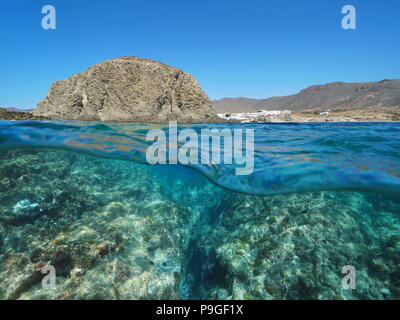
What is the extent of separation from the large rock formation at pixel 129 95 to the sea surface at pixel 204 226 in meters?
9.71

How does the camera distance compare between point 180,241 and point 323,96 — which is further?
point 323,96

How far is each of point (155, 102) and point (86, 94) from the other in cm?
667

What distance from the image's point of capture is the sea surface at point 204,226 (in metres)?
5.01

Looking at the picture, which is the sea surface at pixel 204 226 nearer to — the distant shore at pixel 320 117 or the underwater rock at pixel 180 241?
the underwater rock at pixel 180 241

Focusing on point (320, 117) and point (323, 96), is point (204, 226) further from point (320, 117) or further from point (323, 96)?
point (323, 96)

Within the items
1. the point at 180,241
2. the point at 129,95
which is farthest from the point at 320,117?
the point at 180,241

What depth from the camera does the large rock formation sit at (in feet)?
59.4

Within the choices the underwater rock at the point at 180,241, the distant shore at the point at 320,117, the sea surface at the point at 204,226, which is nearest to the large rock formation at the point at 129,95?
the distant shore at the point at 320,117

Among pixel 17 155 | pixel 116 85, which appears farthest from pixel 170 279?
pixel 116 85

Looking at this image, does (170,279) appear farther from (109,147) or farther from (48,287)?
(109,147)

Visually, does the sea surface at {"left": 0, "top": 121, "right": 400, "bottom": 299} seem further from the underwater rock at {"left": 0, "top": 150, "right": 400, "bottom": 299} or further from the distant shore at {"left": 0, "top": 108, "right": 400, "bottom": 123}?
the distant shore at {"left": 0, "top": 108, "right": 400, "bottom": 123}

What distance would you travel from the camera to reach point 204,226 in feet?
26.5

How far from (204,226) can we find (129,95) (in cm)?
1494

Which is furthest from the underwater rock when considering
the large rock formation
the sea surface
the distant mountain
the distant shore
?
the distant mountain
